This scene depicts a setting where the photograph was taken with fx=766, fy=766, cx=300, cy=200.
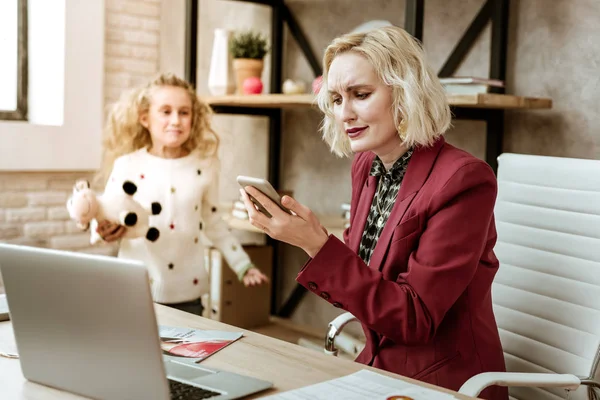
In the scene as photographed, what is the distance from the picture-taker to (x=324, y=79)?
1.76 m

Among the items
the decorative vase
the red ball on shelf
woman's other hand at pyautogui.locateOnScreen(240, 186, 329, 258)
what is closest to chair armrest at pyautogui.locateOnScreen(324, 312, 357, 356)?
woman's other hand at pyautogui.locateOnScreen(240, 186, 329, 258)

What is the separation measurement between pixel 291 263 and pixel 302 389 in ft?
8.21

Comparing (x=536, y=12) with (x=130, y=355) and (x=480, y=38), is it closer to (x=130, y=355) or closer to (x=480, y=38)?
(x=480, y=38)

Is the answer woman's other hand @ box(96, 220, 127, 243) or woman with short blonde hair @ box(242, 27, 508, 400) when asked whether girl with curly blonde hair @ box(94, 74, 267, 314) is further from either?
woman with short blonde hair @ box(242, 27, 508, 400)

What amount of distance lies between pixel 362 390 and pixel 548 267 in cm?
71

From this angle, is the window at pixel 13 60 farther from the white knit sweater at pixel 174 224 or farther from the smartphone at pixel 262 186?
the smartphone at pixel 262 186

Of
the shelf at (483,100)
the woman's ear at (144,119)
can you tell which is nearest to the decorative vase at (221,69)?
the shelf at (483,100)

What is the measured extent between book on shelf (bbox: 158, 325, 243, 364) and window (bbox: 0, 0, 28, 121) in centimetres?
215

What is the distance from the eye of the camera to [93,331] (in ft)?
3.45

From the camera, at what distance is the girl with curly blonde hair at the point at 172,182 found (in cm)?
244

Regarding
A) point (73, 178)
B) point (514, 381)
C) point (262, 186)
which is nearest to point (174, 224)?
point (73, 178)

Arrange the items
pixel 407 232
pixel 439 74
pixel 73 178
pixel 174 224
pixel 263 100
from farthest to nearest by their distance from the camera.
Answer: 1. pixel 73 178
2. pixel 263 100
3. pixel 439 74
4. pixel 174 224
5. pixel 407 232

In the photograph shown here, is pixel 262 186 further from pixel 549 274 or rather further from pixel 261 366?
pixel 549 274

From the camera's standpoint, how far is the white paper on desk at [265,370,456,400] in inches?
43.5
